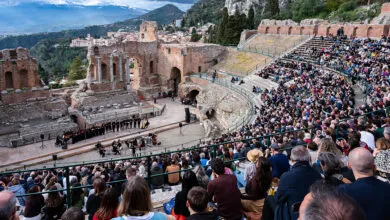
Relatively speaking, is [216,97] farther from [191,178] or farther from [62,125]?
[191,178]

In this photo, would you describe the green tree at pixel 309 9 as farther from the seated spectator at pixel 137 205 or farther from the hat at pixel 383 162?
the seated spectator at pixel 137 205

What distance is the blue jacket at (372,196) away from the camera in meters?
3.29

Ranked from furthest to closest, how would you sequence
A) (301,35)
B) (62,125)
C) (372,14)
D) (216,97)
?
(372,14)
(301,35)
(216,97)
(62,125)

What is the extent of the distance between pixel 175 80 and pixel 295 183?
123 feet

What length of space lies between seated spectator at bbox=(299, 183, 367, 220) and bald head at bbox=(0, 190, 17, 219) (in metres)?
2.98

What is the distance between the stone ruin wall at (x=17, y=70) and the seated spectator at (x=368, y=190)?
28.1 m

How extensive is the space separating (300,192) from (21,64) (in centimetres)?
2789

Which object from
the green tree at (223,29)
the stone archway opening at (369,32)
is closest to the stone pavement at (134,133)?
the stone archway opening at (369,32)

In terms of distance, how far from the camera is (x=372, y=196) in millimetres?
3389

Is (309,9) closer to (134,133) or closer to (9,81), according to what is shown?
(134,133)

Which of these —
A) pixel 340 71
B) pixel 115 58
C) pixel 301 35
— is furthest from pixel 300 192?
pixel 301 35

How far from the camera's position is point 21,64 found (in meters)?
26.7

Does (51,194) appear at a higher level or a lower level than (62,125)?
higher

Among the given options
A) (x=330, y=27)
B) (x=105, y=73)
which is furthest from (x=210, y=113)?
(x=330, y=27)
